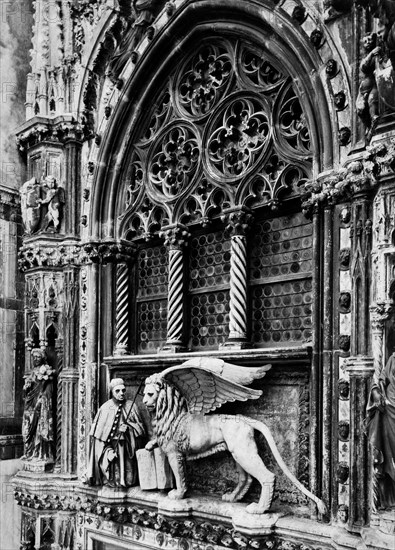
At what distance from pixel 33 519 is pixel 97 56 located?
6.50m

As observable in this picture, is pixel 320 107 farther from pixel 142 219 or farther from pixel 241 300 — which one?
pixel 142 219

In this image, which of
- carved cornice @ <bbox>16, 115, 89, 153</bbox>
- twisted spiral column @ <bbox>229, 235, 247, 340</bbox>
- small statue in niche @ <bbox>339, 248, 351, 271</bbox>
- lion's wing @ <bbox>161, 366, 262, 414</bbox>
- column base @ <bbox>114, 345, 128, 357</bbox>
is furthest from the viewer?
carved cornice @ <bbox>16, 115, 89, 153</bbox>

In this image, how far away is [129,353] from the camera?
1008 centimetres

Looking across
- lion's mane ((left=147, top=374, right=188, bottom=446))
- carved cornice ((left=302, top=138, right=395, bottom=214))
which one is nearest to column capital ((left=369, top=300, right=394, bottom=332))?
carved cornice ((left=302, top=138, right=395, bottom=214))

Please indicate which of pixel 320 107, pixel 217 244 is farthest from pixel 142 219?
pixel 320 107

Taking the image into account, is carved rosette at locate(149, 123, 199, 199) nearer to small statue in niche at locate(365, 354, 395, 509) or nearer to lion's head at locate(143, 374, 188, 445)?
lion's head at locate(143, 374, 188, 445)

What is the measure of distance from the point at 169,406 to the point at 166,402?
6cm

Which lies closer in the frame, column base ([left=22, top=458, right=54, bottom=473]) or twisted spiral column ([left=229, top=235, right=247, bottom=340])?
twisted spiral column ([left=229, top=235, right=247, bottom=340])

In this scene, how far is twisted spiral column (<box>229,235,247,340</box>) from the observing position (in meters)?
8.39

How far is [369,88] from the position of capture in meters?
6.59

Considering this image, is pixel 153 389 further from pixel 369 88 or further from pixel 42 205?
pixel 369 88

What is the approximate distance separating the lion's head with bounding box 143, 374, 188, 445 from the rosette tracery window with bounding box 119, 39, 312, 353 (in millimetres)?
906

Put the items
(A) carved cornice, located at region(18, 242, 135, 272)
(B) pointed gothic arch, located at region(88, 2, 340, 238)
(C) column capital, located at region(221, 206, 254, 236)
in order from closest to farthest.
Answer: (B) pointed gothic arch, located at region(88, 2, 340, 238) → (C) column capital, located at region(221, 206, 254, 236) → (A) carved cornice, located at region(18, 242, 135, 272)

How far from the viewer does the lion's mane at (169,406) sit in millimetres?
8297
